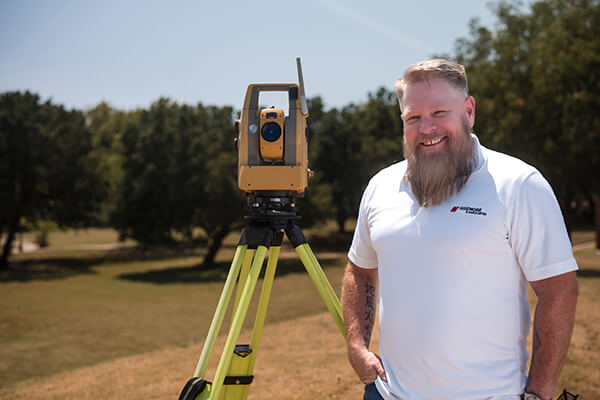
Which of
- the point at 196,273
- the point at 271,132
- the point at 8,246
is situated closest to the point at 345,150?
the point at 196,273

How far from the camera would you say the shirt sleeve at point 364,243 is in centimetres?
232

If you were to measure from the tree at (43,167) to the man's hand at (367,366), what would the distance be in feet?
85.0

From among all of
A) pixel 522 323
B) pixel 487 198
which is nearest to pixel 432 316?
pixel 522 323

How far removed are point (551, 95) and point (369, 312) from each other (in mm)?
16167

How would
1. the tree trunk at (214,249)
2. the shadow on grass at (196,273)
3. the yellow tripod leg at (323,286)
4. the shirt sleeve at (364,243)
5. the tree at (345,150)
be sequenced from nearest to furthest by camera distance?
1. the shirt sleeve at (364,243)
2. the yellow tripod leg at (323,286)
3. the shadow on grass at (196,273)
4. the tree trunk at (214,249)
5. the tree at (345,150)

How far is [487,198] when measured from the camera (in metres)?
1.89

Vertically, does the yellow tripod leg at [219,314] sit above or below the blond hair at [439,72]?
below

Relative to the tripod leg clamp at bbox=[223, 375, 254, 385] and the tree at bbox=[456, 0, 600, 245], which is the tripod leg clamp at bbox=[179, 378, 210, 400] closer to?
the tripod leg clamp at bbox=[223, 375, 254, 385]

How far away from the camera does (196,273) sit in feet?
80.9

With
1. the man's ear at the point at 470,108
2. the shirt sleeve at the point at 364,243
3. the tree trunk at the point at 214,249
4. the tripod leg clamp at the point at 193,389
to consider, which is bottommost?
the tree trunk at the point at 214,249

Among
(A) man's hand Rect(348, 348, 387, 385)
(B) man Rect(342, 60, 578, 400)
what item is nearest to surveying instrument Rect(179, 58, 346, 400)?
(A) man's hand Rect(348, 348, 387, 385)

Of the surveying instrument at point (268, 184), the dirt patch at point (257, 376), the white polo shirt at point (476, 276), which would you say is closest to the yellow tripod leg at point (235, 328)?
the surveying instrument at point (268, 184)

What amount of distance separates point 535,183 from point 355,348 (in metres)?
0.99

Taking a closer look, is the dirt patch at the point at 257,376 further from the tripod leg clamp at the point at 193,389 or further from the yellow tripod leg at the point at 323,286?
the tripod leg clamp at the point at 193,389
